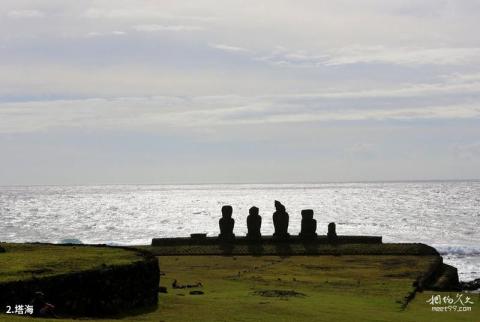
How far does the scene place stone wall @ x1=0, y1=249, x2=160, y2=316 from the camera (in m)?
20.7

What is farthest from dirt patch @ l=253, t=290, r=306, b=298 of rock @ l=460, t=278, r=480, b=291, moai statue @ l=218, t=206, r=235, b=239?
moai statue @ l=218, t=206, r=235, b=239

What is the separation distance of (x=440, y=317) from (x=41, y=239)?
8185 cm

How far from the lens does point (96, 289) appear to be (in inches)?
914

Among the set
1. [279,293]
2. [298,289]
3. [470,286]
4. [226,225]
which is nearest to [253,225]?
[226,225]

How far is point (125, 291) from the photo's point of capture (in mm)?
24531

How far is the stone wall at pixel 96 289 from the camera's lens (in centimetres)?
2070

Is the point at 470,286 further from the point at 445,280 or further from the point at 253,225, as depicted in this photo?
the point at 253,225

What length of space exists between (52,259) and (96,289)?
2681mm

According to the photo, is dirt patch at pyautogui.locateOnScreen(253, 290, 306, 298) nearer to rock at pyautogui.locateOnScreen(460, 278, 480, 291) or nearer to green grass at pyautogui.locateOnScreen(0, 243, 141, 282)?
→ green grass at pyautogui.locateOnScreen(0, 243, 141, 282)

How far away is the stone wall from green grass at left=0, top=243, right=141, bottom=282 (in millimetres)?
316

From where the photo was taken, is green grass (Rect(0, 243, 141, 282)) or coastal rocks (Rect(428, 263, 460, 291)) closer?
green grass (Rect(0, 243, 141, 282))

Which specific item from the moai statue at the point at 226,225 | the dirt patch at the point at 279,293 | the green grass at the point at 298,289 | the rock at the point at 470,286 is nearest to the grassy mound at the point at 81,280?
the green grass at the point at 298,289

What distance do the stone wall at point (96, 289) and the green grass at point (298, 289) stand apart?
0.69m

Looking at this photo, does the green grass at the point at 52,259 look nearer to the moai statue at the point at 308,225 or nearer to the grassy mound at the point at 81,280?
the grassy mound at the point at 81,280
